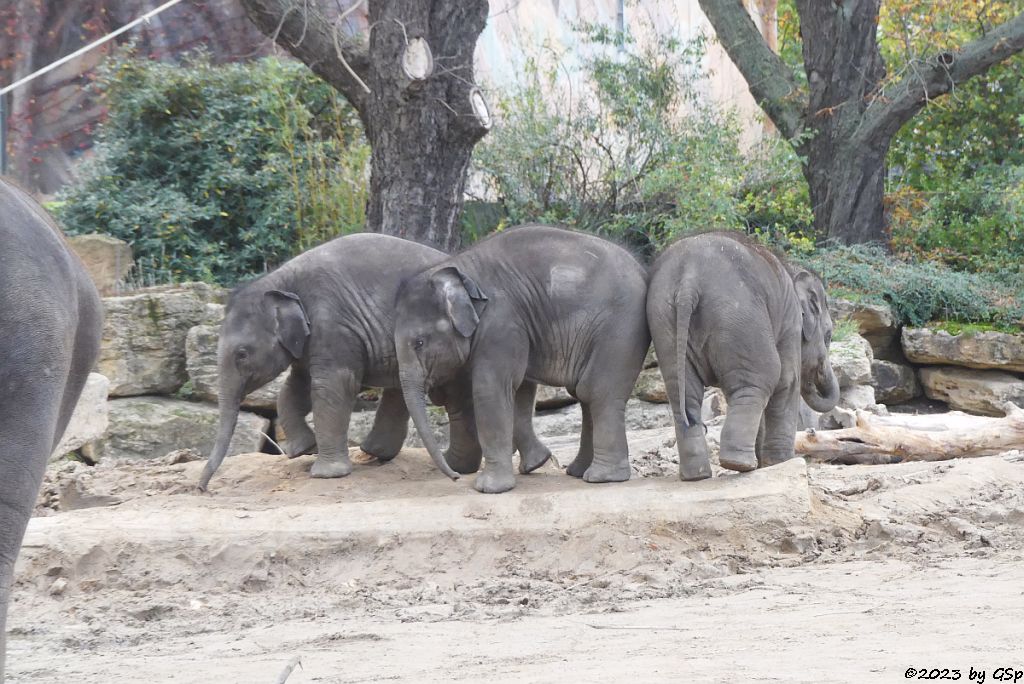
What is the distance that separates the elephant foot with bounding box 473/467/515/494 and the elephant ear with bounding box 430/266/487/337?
2.65 ft

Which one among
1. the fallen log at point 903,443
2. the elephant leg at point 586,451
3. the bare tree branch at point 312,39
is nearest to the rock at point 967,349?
the fallen log at point 903,443

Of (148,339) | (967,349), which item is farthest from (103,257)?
(967,349)

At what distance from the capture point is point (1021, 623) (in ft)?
14.6

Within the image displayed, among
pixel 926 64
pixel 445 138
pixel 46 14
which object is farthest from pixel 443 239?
pixel 46 14

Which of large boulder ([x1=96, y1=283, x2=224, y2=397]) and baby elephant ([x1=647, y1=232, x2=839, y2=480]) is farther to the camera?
large boulder ([x1=96, y1=283, x2=224, y2=397])

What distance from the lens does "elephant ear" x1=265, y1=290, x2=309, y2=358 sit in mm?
7723

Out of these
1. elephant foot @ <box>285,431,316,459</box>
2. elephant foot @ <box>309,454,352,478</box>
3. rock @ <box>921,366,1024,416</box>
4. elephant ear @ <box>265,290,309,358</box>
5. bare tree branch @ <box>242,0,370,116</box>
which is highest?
bare tree branch @ <box>242,0,370,116</box>

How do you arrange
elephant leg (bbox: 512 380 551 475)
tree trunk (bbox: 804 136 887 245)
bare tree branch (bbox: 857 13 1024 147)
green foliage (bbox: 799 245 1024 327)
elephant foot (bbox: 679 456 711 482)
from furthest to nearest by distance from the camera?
tree trunk (bbox: 804 136 887 245) < bare tree branch (bbox: 857 13 1024 147) < green foliage (bbox: 799 245 1024 327) < elephant leg (bbox: 512 380 551 475) < elephant foot (bbox: 679 456 711 482)

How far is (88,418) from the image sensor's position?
9094 mm

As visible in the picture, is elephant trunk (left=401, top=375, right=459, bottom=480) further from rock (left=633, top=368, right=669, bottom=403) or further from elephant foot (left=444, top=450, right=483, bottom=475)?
rock (left=633, top=368, right=669, bottom=403)

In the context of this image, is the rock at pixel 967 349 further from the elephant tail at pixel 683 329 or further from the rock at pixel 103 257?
the rock at pixel 103 257

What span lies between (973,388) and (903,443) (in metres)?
4.18

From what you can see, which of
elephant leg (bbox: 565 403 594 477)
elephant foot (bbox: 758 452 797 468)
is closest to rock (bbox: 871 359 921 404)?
elephant foot (bbox: 758 452 797 468)

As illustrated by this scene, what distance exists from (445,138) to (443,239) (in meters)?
0.87
